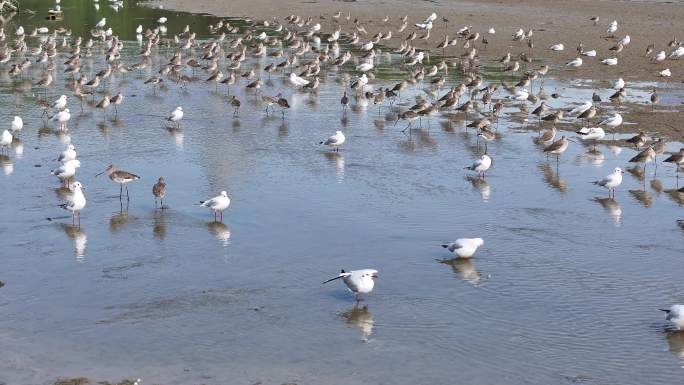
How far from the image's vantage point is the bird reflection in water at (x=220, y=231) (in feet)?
51.0

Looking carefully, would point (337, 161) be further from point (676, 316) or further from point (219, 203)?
point (676, 316)

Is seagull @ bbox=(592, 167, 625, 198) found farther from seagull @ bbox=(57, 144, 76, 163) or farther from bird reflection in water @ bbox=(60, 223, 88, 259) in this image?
seagull @ bbox=(57, 144, 76, 163)

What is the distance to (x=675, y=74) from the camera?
1217 inches

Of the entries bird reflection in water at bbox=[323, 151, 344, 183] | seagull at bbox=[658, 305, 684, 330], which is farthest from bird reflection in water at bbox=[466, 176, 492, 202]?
seagull at bbox=[658, 305, 684, 330]

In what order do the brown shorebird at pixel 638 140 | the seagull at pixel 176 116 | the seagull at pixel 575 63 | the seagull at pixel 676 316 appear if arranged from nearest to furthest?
the seagull at pixel 676 316
the brown shorebird at pixel 638 140
the seagull at pixel 176 116
the seagull at pixel 575 63

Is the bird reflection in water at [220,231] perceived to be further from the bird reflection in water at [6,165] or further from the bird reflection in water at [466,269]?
the bird reflection in water at [6,165]

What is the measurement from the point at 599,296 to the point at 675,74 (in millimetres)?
19377

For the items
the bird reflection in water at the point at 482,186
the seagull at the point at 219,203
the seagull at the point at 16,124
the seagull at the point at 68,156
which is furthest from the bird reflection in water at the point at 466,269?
the seagull at the point at 16,124

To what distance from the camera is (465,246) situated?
14430 mm

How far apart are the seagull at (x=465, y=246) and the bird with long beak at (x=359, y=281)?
1897 millimetres

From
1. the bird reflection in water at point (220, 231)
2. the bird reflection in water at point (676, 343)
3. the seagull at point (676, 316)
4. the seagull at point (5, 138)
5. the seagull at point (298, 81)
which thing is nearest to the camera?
the bird reflection in water at point (676, 343)

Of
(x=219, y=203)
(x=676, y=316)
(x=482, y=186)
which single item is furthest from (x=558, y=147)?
(x=676, y=316)

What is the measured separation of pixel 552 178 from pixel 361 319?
790cm

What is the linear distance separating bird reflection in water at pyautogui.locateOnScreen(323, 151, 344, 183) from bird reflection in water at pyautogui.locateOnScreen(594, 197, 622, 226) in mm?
4588
